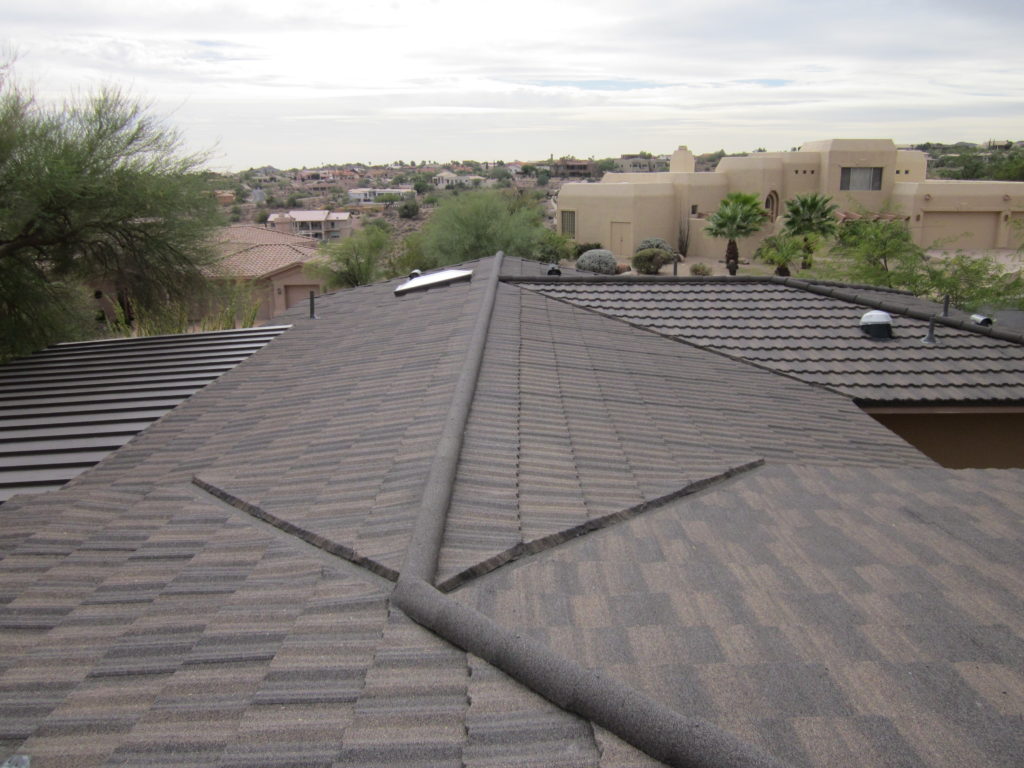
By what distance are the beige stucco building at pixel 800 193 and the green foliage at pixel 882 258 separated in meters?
16.4

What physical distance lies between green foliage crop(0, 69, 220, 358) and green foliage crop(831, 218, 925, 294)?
24.4 meters

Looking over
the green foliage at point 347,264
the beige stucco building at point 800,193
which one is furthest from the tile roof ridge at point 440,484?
the beige stucco building at point 800,193

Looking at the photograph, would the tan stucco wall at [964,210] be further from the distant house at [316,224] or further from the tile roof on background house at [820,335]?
the distant house at [316,224]

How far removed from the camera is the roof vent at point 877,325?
36.3 feet

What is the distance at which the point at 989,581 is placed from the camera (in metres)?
4.34

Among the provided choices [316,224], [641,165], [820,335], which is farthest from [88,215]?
[641,165]

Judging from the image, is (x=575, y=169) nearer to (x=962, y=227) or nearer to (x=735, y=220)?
(x=962, y=227)

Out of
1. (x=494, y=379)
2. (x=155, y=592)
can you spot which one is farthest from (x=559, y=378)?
(x=155, y=592)

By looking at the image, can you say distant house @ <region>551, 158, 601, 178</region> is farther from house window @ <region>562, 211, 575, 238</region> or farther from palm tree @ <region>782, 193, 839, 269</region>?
palm tree @ <region>782, 193, 839, 269</region>

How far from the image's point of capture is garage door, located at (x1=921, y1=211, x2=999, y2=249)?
168 ft

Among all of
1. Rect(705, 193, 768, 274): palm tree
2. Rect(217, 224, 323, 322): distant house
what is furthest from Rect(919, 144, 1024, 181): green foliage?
Rect(217, 224, 323, 322): distant house

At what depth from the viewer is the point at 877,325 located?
11.1 metres

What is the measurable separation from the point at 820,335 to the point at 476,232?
3520 centimetres

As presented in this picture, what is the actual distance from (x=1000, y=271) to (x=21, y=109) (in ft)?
108
